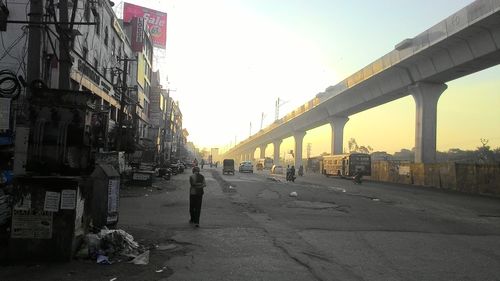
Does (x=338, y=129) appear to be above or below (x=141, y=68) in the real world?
below

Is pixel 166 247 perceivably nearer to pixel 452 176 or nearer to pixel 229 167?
pixel 452 176

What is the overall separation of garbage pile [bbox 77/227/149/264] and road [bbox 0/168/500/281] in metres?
0.20

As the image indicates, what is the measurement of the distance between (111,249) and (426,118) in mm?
38653

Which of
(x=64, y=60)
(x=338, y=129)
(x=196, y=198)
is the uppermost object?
(x=338, y=129)

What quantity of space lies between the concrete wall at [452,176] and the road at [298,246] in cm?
1518

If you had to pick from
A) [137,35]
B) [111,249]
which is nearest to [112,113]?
[137,35]

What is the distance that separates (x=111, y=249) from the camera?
9.07m

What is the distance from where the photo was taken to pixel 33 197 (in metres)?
8.37

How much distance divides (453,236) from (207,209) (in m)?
8.62

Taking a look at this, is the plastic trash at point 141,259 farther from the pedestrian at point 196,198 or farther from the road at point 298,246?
the pedestrian at point 196,198

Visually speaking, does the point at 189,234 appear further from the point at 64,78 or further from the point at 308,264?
the point at 64,78

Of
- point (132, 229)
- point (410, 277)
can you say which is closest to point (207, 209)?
point (132, 229)

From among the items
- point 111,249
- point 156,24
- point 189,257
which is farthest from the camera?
point 156,24

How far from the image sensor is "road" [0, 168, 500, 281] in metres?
Result: 8.14
